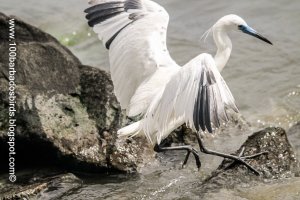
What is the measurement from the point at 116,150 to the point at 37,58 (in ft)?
4.13

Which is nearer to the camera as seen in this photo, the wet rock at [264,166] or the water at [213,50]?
the wet rock at [264,166]

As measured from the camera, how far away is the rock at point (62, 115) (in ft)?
20.6

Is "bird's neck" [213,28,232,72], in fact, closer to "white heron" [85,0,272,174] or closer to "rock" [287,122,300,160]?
"white heron" [85,0,272,174]

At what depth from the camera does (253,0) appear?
465 inches

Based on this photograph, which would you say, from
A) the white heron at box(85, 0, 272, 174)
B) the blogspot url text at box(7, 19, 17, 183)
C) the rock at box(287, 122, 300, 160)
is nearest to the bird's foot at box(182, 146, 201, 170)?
the white heron at box(85, 0, 272, 174)

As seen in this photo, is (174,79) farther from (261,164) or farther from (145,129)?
(261,164)

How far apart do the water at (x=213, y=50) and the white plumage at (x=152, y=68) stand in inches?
19.5

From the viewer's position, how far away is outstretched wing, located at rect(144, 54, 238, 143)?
17.7 ft

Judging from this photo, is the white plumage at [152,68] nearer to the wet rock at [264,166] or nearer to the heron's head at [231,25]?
the heron's head at [231,25]

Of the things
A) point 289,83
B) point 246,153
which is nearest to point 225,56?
point 246,153

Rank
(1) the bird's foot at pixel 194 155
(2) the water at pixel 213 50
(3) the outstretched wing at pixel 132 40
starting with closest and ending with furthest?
1. (2) the water at pixel 213 50
2. (1) the bird's foot at pixel 194 155
3. (3) the outstretched wing at pixel 132 40

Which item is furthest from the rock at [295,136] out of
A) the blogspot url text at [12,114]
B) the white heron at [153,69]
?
the blogspot url text at [12,114]

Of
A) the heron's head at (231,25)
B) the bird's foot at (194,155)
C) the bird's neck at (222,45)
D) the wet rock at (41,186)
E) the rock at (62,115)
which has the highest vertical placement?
the heron's head at (231,25)

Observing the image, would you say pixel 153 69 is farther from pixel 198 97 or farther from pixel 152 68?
pixel 198 97
